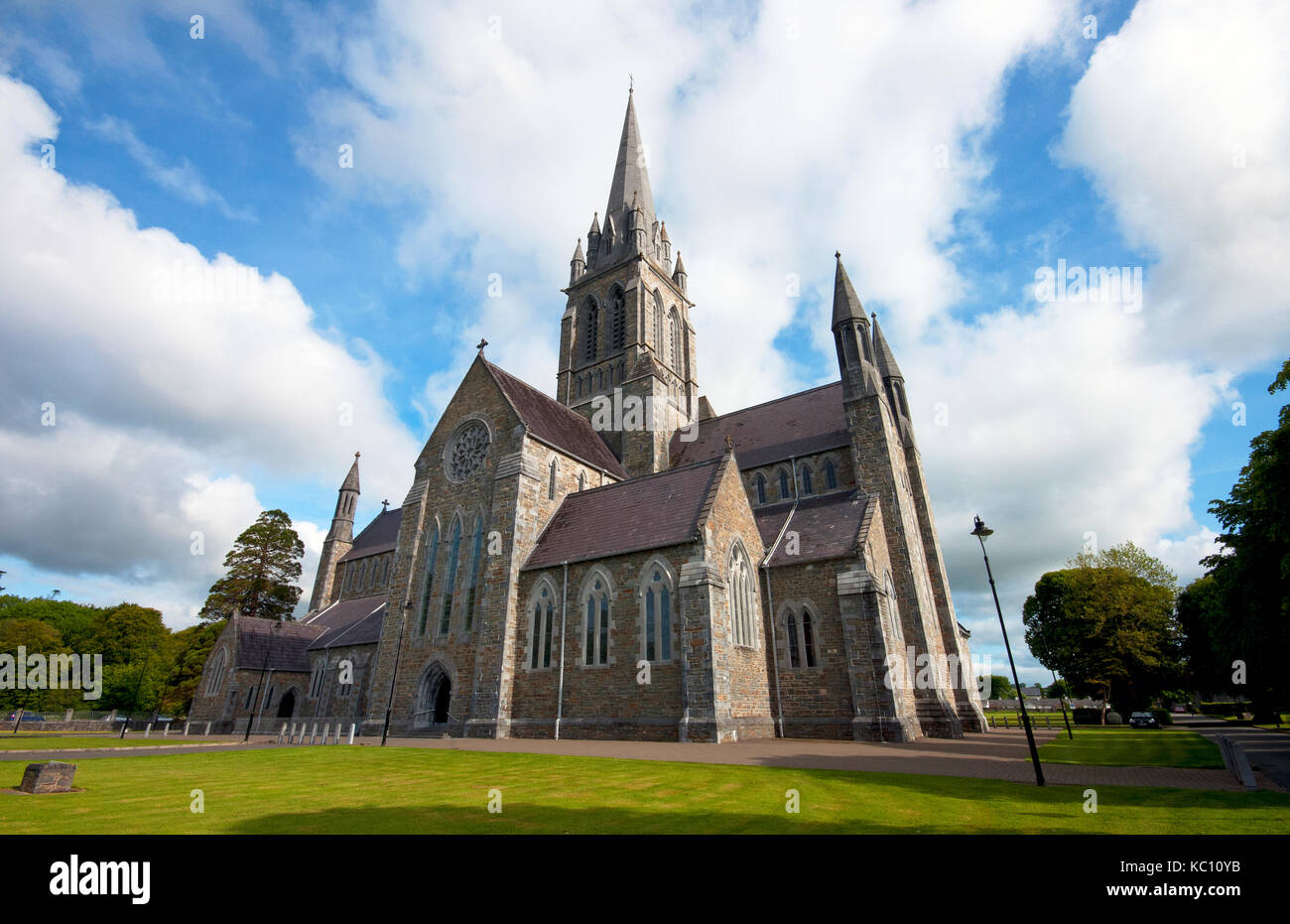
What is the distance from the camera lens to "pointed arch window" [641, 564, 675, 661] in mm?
20406

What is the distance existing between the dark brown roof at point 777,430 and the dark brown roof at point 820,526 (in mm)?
3103

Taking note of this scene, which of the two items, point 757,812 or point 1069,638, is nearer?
point 757,812

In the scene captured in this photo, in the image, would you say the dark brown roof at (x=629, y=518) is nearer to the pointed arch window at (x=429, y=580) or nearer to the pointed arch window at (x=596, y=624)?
the pointed arch window at (x=596, y=624)

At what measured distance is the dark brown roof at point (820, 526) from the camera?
2320cm

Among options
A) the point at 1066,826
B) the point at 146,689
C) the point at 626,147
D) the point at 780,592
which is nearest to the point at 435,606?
the point at 780,592

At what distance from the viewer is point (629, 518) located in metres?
24.1

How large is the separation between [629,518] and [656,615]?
15.0 ft

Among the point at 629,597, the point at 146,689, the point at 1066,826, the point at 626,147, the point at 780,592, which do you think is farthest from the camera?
the point at 146,689

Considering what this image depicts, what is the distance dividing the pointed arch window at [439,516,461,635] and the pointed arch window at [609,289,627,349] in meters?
19.3

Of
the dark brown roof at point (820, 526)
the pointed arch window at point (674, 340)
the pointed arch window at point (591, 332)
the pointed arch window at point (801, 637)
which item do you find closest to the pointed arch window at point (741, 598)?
the pointed arch window at point (801, 637)

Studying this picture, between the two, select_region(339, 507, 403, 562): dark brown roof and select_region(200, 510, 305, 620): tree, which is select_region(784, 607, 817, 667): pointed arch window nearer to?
select_region(339, 507, 403, 562): dark brown roof
